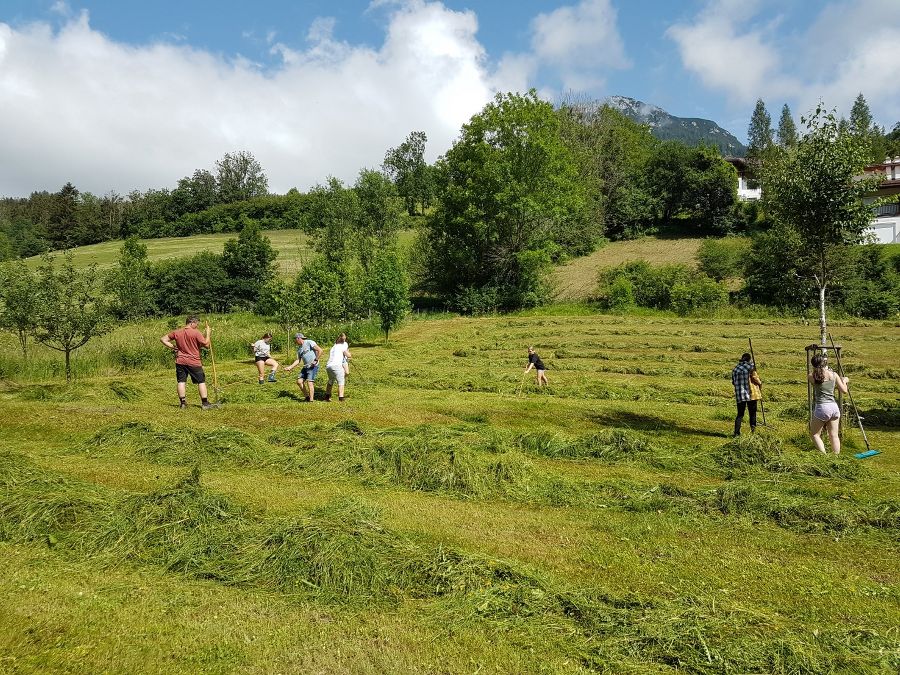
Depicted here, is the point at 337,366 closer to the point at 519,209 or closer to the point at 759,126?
the point at 519,209

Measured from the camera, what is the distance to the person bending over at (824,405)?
35.7 ft

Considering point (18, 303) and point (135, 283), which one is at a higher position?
point (135, 283)

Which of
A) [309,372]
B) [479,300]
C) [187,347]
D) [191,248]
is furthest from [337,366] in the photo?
[191,248]

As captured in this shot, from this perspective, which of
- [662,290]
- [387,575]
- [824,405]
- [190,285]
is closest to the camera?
[387,575]

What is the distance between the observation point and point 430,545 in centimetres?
655

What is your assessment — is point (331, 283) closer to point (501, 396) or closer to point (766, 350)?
point (501, 396)

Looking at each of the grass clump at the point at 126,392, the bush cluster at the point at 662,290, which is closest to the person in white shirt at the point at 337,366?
the grass clump at the point at 126,392

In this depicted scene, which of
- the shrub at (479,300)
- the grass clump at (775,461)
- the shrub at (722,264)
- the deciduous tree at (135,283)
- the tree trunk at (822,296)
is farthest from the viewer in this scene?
the deciduous tree at (135,283)

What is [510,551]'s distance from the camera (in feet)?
21.5

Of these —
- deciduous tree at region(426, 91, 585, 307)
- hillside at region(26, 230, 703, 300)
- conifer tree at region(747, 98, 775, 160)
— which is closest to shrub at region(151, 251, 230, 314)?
hillside at region(26, 230, 703, 300)

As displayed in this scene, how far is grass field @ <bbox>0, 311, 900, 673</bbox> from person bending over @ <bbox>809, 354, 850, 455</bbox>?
57 cm

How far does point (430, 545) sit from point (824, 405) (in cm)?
832

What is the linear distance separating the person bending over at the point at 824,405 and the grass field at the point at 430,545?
1.88 feet

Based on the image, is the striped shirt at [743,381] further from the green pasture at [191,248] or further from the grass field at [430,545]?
the green pasture at [191,248]
